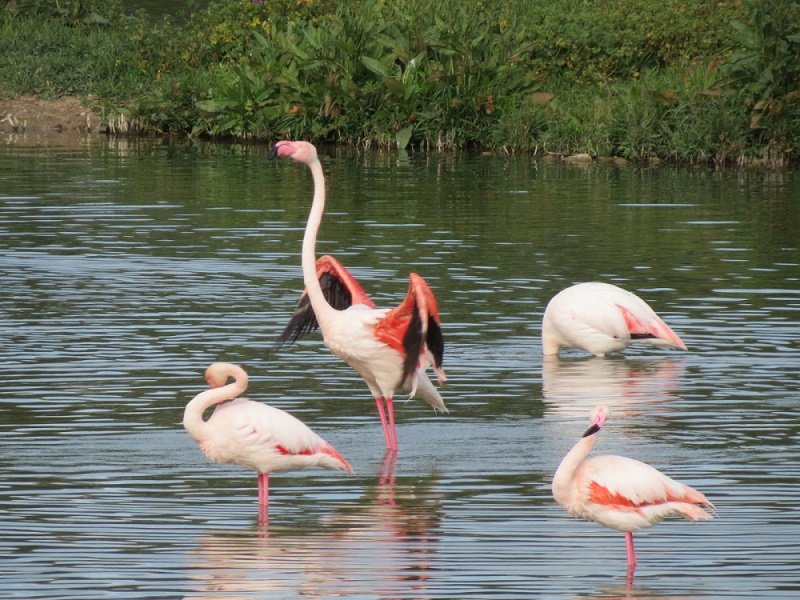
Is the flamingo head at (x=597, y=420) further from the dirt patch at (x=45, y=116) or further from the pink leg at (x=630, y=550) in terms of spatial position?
the dirt patch at (x=45, y=116)

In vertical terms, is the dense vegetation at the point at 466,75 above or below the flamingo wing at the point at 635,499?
above

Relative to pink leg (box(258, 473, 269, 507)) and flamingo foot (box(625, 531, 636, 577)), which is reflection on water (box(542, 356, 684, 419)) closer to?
pink leg (box(258, 473, 269, 507))

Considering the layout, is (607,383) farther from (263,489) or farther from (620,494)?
(620,494)

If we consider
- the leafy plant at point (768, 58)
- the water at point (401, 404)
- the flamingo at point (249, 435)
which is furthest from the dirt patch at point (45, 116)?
the flamingo at point (249, 435)

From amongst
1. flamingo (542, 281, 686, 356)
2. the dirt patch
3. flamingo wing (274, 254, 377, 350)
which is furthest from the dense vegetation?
flamingo wing (274, 254, 377, 350)

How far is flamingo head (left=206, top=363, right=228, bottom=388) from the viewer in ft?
21.6

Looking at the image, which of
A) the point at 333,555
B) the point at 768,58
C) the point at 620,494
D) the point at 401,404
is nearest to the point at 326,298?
the point at 401,404

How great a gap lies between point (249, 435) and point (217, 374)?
0.34 m

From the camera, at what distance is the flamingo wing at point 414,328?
708 cm

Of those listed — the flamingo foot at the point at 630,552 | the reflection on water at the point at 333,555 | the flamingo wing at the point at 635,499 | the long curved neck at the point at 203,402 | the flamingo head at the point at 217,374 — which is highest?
the flamingo head at the point at 217,374

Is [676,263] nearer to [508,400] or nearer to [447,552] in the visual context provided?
[508,400]

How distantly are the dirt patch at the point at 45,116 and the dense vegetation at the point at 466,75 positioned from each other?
207 millimetres

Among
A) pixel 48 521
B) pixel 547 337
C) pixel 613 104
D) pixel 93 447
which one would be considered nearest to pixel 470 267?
pixel 547 337

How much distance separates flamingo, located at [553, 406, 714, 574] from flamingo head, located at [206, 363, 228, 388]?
1.60 meters
